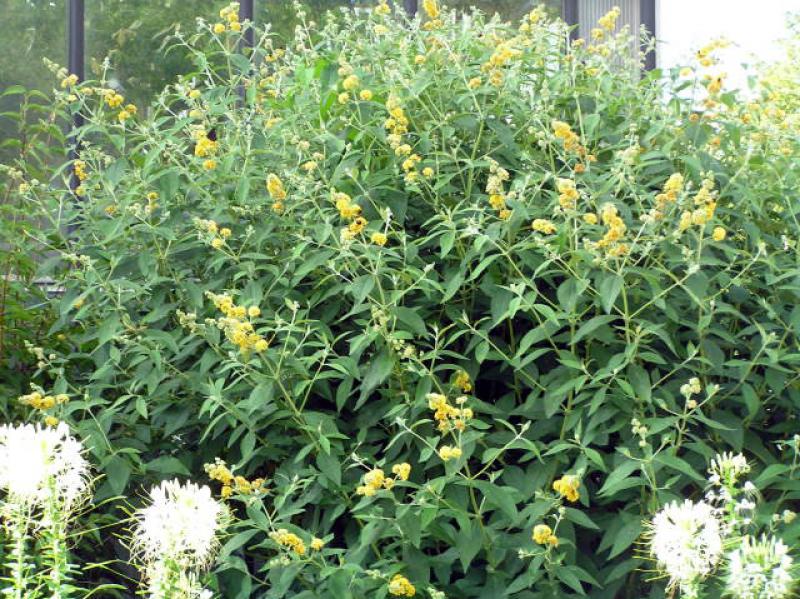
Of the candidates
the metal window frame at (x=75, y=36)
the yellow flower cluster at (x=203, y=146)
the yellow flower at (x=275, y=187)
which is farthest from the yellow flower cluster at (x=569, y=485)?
the metal window frame at (x=75, y=36)

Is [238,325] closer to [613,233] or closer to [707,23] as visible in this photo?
[613,233]

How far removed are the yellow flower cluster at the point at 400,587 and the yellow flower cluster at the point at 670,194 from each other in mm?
914

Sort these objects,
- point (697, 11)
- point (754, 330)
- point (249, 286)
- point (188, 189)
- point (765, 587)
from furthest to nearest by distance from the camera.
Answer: point (697, 11) < point (188, 189) < point (249, 286) < point (754, 330) < point (765, 587)

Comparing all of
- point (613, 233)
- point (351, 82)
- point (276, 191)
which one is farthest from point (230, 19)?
point (613, 233)

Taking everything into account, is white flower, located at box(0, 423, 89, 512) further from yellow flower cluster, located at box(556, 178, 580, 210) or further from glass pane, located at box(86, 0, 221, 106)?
glass pane, located at box(86, 0, 221, 106)

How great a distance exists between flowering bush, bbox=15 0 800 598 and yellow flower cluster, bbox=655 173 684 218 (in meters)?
0.02

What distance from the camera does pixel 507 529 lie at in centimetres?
250

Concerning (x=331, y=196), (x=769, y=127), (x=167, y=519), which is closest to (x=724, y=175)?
(x=769, y=127)

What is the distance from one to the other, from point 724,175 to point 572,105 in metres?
0.48

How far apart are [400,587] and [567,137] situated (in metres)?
1.07

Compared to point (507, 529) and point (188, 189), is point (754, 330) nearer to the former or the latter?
point (507, 529)

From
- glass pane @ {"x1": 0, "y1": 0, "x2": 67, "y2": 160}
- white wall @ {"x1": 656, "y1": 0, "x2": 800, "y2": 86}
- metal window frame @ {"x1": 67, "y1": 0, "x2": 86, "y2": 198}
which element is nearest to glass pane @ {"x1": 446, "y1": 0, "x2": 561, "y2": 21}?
white wall @ {"x1": 656, "y1": 0, "x2": 800, "y2": 86}

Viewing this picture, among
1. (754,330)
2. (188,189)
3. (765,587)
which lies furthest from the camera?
(188,189)

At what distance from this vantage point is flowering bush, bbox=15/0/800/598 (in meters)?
2.40
